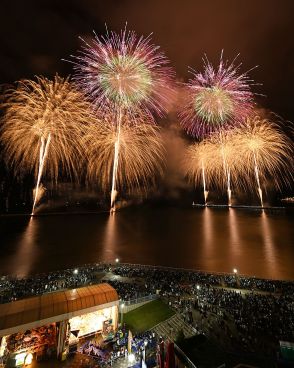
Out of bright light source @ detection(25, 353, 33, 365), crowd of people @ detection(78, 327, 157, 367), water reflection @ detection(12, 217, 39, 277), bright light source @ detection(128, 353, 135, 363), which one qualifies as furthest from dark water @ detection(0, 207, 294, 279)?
bright light source @ detection(128, 353, 135, 363)

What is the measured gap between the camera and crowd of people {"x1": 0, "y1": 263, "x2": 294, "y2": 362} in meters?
14.9

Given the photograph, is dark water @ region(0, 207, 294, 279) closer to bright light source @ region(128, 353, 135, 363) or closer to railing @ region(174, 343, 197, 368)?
bright light source @ region(128, 353, 135, 363)

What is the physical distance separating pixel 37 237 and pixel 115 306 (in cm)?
3538

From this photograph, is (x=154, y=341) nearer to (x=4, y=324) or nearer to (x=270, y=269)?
(x=4, y=324)

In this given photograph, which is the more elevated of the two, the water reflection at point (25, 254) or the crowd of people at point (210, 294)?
the water reflection at point (25, 254)

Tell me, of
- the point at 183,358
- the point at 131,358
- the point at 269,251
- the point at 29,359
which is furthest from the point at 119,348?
the point at 269,251

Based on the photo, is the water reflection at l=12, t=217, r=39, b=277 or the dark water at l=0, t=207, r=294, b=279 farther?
the dark water at l=0, t=207, r=294, b=279

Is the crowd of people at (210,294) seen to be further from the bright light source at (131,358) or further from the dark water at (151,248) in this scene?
the dark water at (151,248)

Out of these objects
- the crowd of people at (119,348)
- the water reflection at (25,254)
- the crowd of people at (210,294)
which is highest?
the water reflection at (25,254)

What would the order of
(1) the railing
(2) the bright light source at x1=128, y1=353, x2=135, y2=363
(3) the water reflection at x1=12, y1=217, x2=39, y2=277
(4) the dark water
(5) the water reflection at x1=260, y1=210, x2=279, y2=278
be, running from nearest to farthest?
(1) the railing, (2) the bright light source at x1=128, y1=353, x2=135, y2=363, (3) the water reflection at x1=12, y1=217, x2=39, y2=277, (5) the water reflection at x1=260, y1=210, x2=279, y2=278, (4) the dark water

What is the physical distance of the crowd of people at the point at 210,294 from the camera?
14.9 metres

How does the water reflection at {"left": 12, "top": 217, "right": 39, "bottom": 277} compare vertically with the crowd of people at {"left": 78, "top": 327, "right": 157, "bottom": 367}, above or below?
above

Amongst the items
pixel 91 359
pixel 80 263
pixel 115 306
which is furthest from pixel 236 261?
pixel 91 359

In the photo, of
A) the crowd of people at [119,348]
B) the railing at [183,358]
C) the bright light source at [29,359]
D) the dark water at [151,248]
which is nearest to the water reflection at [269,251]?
the dark water at [151,248]
